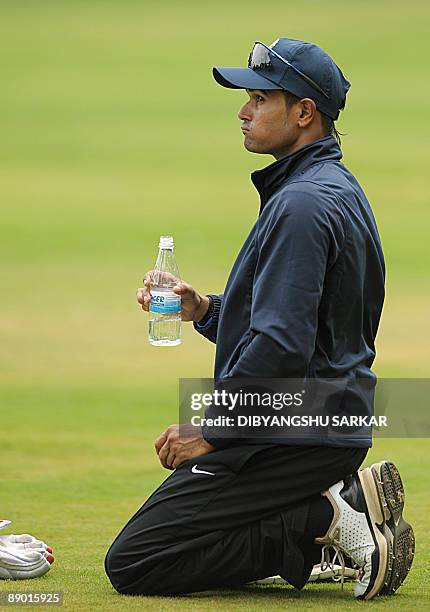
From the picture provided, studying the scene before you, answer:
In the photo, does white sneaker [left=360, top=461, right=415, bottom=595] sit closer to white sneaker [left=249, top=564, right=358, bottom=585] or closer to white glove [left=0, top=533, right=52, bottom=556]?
white sneaker [left=249, top=564, right=358, bottom=585]

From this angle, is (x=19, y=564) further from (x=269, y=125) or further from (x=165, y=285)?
(x=269, y=125)

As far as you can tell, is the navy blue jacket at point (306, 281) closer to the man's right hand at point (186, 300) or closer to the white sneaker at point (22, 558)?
the man's right hand at point (186, 300)

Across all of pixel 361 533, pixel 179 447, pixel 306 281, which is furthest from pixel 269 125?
pixel 361 533

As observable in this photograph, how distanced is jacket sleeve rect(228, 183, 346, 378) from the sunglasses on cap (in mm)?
467

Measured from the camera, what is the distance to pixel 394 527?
415 cm

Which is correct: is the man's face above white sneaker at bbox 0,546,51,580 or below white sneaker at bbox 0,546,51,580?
above

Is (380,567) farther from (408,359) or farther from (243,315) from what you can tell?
(408,359)

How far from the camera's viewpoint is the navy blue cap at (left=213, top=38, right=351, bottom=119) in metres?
4.26

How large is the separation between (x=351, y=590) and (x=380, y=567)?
0.23 metres

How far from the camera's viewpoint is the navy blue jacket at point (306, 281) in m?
3.88

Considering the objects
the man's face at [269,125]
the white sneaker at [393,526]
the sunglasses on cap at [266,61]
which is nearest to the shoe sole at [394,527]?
the white sneaker at [393,526]

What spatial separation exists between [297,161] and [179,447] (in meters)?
0.93

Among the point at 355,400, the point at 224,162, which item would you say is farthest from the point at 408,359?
the point at 224,162

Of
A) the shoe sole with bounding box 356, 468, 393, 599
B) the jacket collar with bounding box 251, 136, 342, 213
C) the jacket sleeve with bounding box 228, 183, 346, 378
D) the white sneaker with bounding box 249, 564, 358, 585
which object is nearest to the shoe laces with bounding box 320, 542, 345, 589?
the white sneaker with bounding box 249, 564, 358, 585
